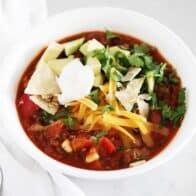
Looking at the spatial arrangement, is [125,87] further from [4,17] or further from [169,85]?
[4,17]

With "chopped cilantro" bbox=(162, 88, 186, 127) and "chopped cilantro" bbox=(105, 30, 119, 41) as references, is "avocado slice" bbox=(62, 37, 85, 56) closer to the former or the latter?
"chopped cilantro" bbox=(105, 30, 119, 41)

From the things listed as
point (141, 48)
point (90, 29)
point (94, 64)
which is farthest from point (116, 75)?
point (90, 29)

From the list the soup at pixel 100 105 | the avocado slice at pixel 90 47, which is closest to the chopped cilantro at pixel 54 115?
the soup at pixel 100 105

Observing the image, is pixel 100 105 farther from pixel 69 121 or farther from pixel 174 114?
pixel 174 114

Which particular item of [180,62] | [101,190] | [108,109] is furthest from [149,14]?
[101,190]

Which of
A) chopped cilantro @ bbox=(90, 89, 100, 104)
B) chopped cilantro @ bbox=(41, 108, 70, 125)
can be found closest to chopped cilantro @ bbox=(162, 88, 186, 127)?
chopped cilantro @ bbox=(90, 89, 100, 104)

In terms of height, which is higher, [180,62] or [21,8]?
[21,8]

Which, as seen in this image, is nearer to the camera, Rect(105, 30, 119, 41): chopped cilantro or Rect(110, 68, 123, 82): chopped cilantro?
Rect(110, 68, 123, 82): chopped cilantro
